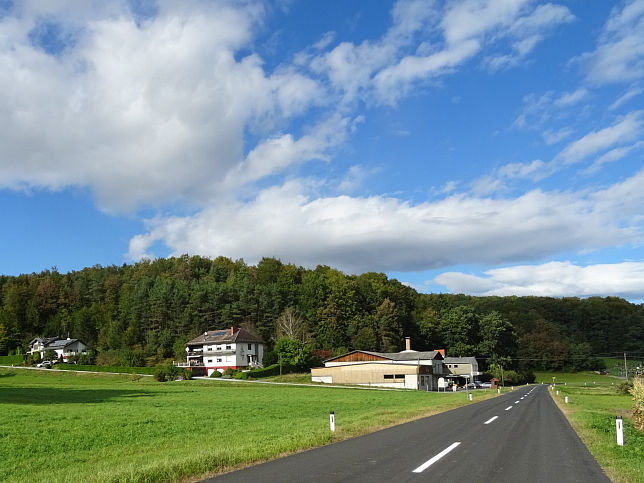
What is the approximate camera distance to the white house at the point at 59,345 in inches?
4525

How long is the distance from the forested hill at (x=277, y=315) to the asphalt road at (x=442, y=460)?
84.6 metres

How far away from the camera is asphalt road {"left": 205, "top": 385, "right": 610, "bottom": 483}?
10.3 m

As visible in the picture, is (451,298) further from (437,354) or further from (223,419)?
(223,419)

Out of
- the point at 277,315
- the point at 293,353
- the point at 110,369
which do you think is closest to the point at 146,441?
the point at 293,353

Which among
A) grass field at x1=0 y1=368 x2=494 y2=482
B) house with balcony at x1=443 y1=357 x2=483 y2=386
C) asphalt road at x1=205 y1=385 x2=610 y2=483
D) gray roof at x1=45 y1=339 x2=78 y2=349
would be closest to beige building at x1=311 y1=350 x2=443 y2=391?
house with balcony at x1=443 y1=357 x2=483 y2=386

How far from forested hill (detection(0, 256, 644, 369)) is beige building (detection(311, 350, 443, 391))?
18.0 metres

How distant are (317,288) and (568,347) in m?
81.5

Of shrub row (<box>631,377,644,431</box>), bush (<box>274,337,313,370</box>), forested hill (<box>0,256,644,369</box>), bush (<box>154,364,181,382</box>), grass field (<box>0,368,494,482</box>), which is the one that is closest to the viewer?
grass field (<box>0,368,494,482</box>)

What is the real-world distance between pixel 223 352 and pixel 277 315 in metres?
19.6

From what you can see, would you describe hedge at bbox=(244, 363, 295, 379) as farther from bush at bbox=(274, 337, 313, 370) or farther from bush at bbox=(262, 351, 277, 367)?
bush at bbox=(262, 351, 277, 367)

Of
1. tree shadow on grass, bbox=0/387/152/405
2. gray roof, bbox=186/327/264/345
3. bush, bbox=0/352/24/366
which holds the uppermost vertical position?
gray roof, bbox=186/327/264/345

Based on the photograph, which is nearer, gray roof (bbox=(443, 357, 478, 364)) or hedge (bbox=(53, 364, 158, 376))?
hedge (bbox=(53, 364, 158, 376))

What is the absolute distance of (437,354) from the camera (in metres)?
95.1

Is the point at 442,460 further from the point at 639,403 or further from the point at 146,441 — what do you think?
the point at 639,403
